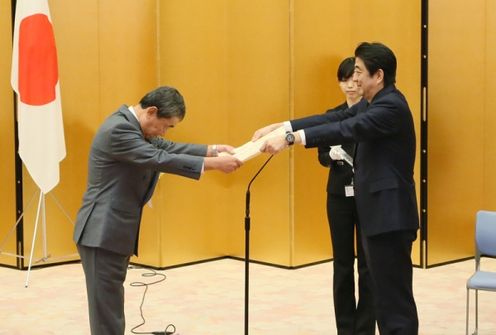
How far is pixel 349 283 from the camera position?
4.50m

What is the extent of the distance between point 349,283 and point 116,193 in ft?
4.90

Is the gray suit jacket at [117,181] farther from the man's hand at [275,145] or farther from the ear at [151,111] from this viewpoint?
the man's hand at [275,145]

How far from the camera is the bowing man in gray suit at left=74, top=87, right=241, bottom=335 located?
3621 mm

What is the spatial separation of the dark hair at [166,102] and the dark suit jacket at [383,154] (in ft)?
1.91

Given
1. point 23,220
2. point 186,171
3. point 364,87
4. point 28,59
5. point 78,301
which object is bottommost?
point 78,301

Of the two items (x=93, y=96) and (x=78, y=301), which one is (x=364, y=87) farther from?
(x=93, y=96)

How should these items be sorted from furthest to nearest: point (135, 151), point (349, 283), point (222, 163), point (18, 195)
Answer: point (18, 195)
point (349, 283)
point (222, 163)
point (135, 151)

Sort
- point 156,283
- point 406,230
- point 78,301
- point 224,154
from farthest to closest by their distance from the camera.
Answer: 1. point 156,283
2. point 78,301
3. point 224,154
4. point 406,230

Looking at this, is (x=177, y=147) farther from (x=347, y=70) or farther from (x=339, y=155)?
(x=347, y=70)

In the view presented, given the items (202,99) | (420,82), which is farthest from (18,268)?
(420,82)

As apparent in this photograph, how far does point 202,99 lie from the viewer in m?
7.16

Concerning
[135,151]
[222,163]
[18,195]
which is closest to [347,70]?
[222,163]

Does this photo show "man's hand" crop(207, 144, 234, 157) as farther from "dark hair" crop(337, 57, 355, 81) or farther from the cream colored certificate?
"dark hair" crop(337, 57, 355, 81)

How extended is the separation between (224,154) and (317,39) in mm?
2981
